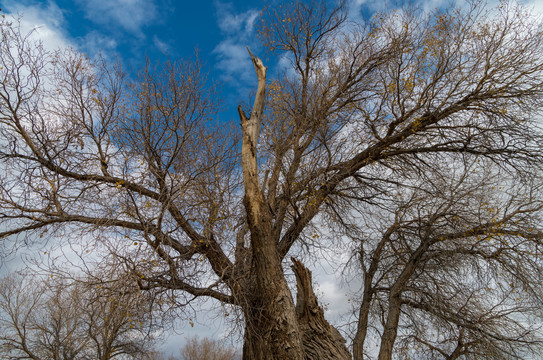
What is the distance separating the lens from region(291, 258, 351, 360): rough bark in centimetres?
615

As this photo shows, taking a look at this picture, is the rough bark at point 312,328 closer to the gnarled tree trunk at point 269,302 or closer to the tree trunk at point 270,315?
the gnarled tree trunk at point 269,302

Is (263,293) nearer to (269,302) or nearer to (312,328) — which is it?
(269,302)

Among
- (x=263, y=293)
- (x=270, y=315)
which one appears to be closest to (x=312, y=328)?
(x=270, y=315)

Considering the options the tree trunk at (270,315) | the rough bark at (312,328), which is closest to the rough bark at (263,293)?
the tree trunk at (270,315)

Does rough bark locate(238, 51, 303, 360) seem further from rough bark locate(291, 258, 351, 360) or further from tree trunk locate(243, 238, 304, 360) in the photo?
rough bark locate(291, 258, 351, 360)

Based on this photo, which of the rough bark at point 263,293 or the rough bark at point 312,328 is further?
the rough bark at point 312,328

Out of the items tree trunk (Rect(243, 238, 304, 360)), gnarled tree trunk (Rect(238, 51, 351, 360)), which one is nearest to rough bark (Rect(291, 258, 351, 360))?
gnarled tree trunk (Rect(238, 51, 351, 360))

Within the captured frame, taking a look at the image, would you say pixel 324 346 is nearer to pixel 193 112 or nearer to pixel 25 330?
pixel 193 112

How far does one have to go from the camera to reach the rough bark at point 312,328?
242 inches

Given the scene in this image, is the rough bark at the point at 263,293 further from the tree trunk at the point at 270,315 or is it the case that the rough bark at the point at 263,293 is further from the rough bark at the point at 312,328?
the rough bark at the point at 312,328

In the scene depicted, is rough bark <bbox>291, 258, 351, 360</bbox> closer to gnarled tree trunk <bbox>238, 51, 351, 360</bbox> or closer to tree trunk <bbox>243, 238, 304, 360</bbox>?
gnarled tree trunk <bbox>238, 51, 351, 360</bbox>

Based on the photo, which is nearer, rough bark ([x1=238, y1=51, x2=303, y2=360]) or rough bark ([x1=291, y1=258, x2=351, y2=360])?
rough bark ([x1=238, y1=51, x2=303, y2=360])

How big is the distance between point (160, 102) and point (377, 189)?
561 centimetres

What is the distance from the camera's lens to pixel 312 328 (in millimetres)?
6496
